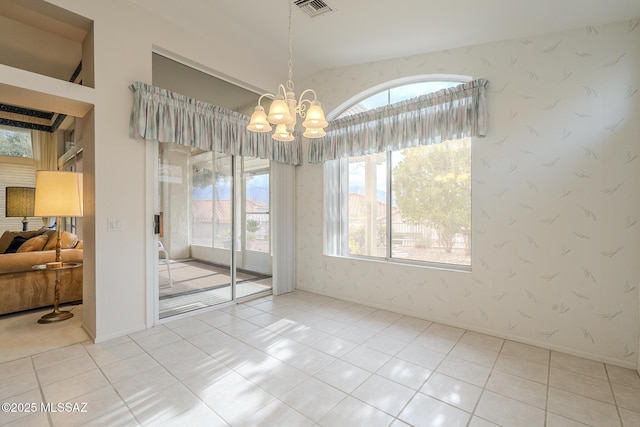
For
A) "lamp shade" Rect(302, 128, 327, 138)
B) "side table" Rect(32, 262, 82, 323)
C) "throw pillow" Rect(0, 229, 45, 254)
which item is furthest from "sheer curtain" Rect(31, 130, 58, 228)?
"lamp shade" Rect(302, 128, 327, 138)

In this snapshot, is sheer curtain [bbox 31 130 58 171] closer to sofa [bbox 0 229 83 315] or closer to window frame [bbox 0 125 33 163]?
window frame [bbox 0 125 33 163]

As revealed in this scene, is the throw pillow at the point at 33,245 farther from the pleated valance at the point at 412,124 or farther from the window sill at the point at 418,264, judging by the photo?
the window sill at the point at 418,264

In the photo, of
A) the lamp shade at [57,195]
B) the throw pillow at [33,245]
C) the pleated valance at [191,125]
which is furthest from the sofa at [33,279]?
the pleated valance at [191,125]

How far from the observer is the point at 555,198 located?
2.66 meters

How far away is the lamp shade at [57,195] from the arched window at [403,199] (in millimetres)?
3041

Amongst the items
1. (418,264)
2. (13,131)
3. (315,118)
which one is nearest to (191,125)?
(315,118)

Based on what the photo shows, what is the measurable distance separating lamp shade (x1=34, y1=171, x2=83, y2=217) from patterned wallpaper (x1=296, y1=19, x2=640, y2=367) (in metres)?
4.03

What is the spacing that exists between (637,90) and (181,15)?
4273mm

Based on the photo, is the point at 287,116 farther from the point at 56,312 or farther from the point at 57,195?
the point at 56,312

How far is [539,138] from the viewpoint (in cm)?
273

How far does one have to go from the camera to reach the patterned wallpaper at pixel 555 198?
2400 millimetres

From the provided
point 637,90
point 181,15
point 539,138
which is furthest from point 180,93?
point 637,90

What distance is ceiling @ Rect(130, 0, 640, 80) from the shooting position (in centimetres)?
244

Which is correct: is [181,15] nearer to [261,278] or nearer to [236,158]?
[236,158]
